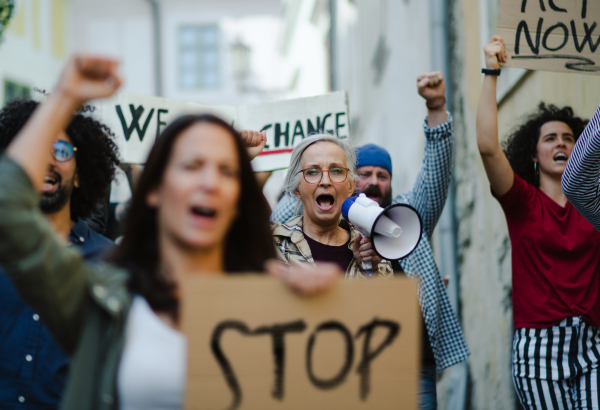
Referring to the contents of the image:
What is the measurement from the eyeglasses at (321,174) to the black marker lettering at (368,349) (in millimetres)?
1537

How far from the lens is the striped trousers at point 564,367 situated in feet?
9.86

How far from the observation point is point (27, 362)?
2.34 metres

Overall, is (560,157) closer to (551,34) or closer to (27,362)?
(551,34)

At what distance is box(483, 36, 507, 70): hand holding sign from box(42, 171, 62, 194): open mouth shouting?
1894mm

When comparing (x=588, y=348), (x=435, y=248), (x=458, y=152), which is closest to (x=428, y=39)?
(x=458, y=152)

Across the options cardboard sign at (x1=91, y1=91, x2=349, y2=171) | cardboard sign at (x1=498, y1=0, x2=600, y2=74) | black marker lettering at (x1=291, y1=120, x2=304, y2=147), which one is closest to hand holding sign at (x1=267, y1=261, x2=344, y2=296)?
cardboard sign at (x1=498, y1=0, x2=600, y2=74)

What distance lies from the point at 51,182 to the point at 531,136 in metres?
2.32

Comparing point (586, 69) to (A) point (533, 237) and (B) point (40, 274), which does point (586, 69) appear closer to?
(A) point (533, 237)

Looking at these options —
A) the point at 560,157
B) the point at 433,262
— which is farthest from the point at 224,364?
the point at 560,157

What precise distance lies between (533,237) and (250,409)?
6.15ft

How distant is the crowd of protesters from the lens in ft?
5.41

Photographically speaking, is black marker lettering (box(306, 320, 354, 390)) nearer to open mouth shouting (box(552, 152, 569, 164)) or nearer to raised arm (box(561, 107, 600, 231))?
raised arm (box(561, 107, 600, 231))

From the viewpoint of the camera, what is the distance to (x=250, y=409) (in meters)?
1.68

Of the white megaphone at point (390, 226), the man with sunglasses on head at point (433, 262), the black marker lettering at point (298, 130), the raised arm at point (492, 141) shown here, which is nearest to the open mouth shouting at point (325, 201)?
the white megaphone at point (390, 226)
